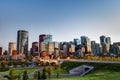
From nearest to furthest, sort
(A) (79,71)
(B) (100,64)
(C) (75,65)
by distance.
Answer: (B) (100,64) → (A) (79,71) → (C) (75,65)

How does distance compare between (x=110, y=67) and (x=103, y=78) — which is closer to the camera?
(x=103, y=78)

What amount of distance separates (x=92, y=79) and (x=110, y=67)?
72.5 feet

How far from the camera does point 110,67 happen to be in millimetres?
92125

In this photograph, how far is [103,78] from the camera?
72.9 metres

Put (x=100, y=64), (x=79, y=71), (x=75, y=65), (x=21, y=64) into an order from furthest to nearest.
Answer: (x=21, y=64), (x=75, y=65), (x=79, y=71), (x=100, y=64)

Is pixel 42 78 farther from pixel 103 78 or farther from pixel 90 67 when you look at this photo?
pixel 90 67

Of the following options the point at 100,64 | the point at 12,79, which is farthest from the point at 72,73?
the point at 12,79

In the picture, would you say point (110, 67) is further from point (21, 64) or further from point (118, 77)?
point (21, 64)

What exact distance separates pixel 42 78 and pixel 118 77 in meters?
25.8

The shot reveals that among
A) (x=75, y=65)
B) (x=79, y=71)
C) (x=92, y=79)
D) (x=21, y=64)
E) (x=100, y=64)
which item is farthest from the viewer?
(x=21, y=64)

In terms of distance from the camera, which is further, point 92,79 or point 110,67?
point 110,67

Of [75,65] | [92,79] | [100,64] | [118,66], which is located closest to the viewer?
[92,79]

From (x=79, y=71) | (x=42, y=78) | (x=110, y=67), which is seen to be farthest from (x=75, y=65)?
(x=42, y=78)

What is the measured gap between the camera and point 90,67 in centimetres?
10394
